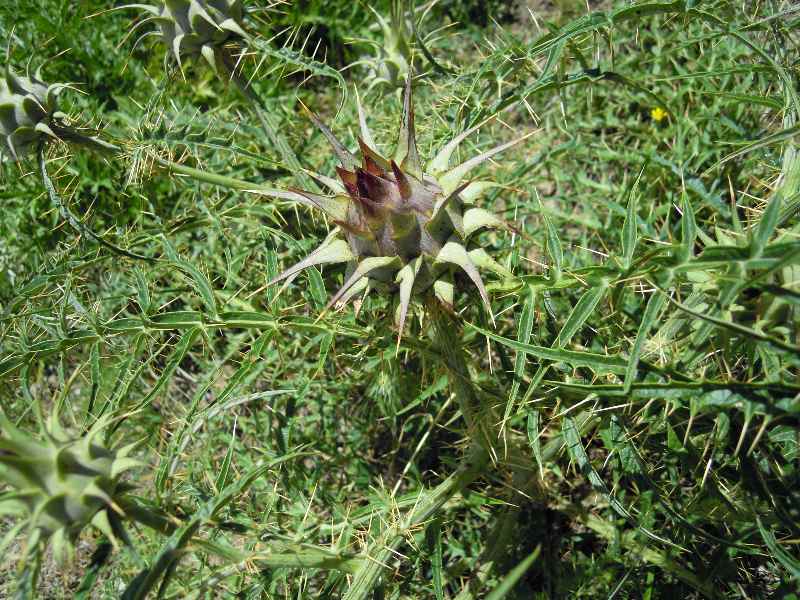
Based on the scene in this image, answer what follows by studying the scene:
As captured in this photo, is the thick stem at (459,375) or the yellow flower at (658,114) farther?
the yellow flower at (658,114)

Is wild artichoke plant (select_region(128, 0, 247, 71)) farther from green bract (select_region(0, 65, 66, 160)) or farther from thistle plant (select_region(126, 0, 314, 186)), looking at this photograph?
green bract (select_region(0, 65, 66, 160))

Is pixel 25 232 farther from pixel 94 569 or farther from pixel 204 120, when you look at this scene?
pixel 94 569

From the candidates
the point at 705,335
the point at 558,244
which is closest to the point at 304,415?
the point at 558,244

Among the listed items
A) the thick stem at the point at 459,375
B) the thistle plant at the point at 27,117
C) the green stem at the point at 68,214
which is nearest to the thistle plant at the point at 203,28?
the thistle plant at the point at 27,117

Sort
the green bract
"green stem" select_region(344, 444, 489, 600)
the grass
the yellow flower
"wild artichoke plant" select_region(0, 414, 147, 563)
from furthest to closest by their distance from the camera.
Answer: the yellow flower < the green bract < "green stem" select_region(344, 444, 489, 600) < the grass < "wild artichoke plant" select_region(0, 414, 147, 563)

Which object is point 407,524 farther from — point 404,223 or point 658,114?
point 658,114

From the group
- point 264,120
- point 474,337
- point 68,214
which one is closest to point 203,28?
point 264,120

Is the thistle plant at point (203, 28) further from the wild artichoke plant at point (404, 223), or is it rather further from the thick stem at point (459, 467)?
the thick stem at point (459, 467)

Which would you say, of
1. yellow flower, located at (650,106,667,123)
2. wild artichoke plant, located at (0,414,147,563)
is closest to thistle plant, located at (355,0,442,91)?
yellow flower, located at (650,106,667,123)
